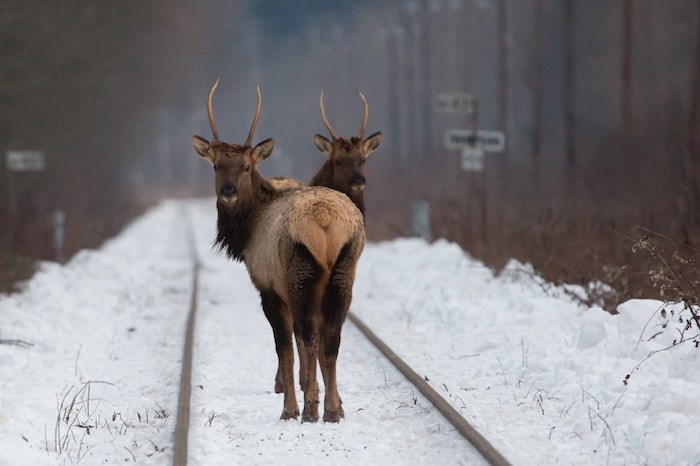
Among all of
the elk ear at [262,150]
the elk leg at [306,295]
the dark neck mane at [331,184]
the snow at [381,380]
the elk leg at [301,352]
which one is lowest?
the snow at [381,380]

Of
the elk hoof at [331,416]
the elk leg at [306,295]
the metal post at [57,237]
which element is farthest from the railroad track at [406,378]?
the metal post at [57,237]

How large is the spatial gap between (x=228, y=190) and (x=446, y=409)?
2.49 meters

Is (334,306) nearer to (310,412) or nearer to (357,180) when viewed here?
(310,412)

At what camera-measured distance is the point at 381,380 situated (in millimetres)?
8930

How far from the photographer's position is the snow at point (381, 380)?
6707 millimetres

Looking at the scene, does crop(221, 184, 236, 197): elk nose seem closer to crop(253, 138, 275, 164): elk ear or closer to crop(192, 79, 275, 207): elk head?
crop(192, 79, 275, 207): elk head

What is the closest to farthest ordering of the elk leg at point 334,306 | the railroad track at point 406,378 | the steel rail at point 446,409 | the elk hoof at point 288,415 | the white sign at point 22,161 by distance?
the steel rail at point 446,409 < the railroad track at point 406,378 < the elk leg at point 334,306 < the elk hoof at point 288,415 < the white sign at point 22,161

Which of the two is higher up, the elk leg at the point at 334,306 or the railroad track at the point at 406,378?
the elk leg at the point at 334,306

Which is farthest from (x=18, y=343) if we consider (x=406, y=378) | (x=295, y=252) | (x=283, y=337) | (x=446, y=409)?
(x=446, y=409)

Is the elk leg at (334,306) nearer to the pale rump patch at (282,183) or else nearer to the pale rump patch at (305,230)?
the pale rump patch at (305,230)

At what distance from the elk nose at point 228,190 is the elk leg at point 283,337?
873mm

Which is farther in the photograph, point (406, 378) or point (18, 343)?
point (18, 343)

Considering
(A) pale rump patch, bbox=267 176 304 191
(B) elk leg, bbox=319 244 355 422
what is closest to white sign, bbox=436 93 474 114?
(A) pale rump patch, bbox=267 176 304 191

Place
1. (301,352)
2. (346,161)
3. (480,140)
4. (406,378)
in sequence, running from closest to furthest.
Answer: (301,352) → (406,378) → (346,161) → (480,140)
